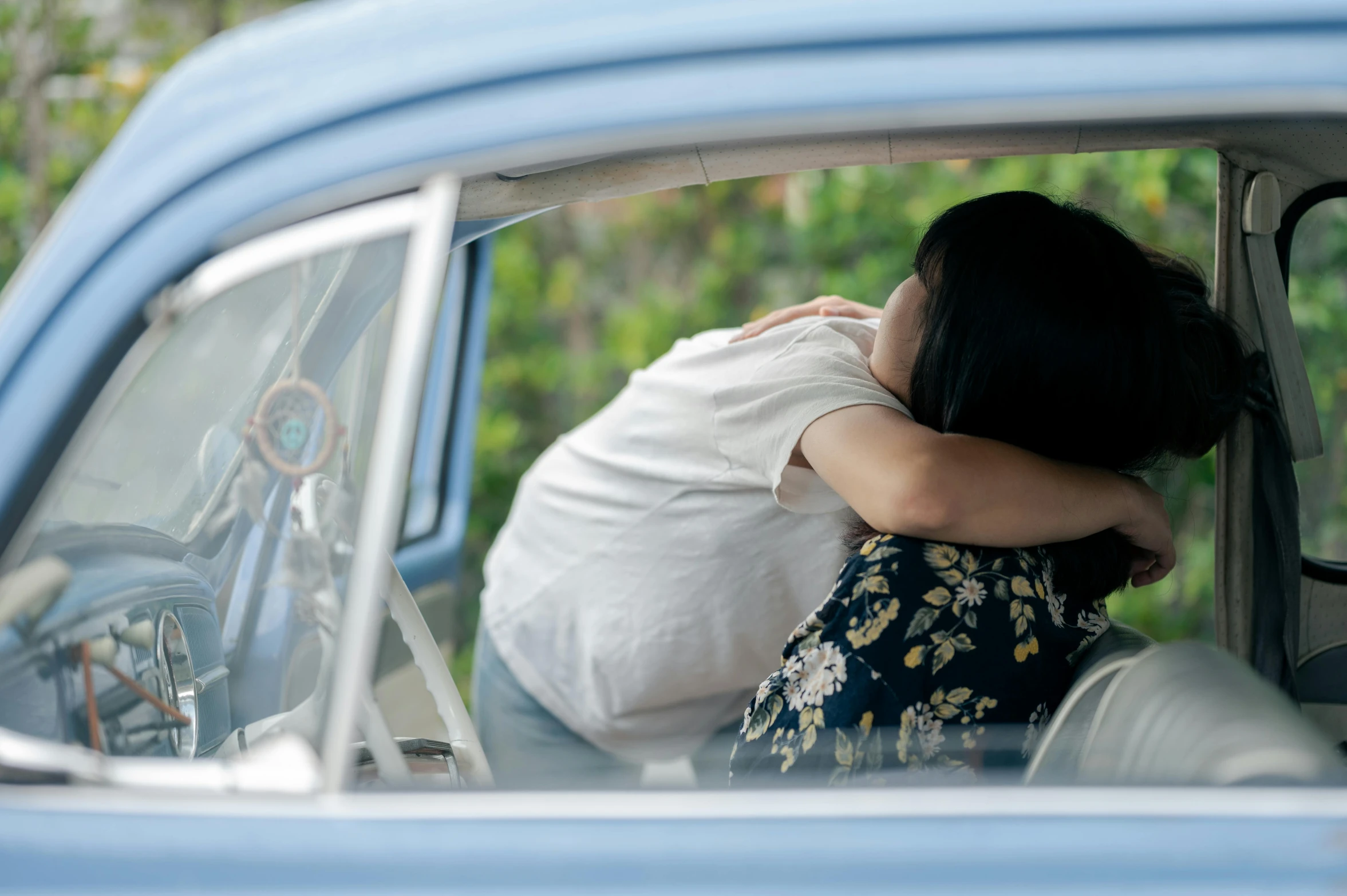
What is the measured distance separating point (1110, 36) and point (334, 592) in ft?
2.80

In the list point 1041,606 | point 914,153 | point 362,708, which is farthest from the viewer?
point 914,153

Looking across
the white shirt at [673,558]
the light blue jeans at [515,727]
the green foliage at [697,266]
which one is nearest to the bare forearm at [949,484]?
the white shirt at [673,558]

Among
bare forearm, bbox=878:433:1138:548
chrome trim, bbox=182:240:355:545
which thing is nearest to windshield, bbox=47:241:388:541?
chrome trim, bbox=182:240:355:545

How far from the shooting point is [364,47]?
3.16ft

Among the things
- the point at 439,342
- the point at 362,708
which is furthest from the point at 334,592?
the point at 439,342

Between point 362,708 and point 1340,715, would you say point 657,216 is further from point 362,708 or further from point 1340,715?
point 362,708

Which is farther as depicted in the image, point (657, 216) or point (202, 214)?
point (657, 216)

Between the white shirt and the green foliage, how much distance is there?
2399 mm

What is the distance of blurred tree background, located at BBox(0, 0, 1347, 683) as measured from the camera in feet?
13.6

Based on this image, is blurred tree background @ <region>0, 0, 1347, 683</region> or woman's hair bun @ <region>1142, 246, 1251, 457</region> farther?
blurred tree background @ <region>0, 0, 1347, 683</region>

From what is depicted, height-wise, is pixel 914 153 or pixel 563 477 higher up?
pixel 914 153

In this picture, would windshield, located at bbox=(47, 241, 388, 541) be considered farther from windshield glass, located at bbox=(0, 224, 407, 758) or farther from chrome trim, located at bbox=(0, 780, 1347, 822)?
chrome trim, located at bbox=(0, 780, 1347, 822)

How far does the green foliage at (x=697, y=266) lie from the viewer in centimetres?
417

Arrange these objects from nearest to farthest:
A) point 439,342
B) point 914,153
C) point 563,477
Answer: point 914,153
point 563,477
point 439,342
